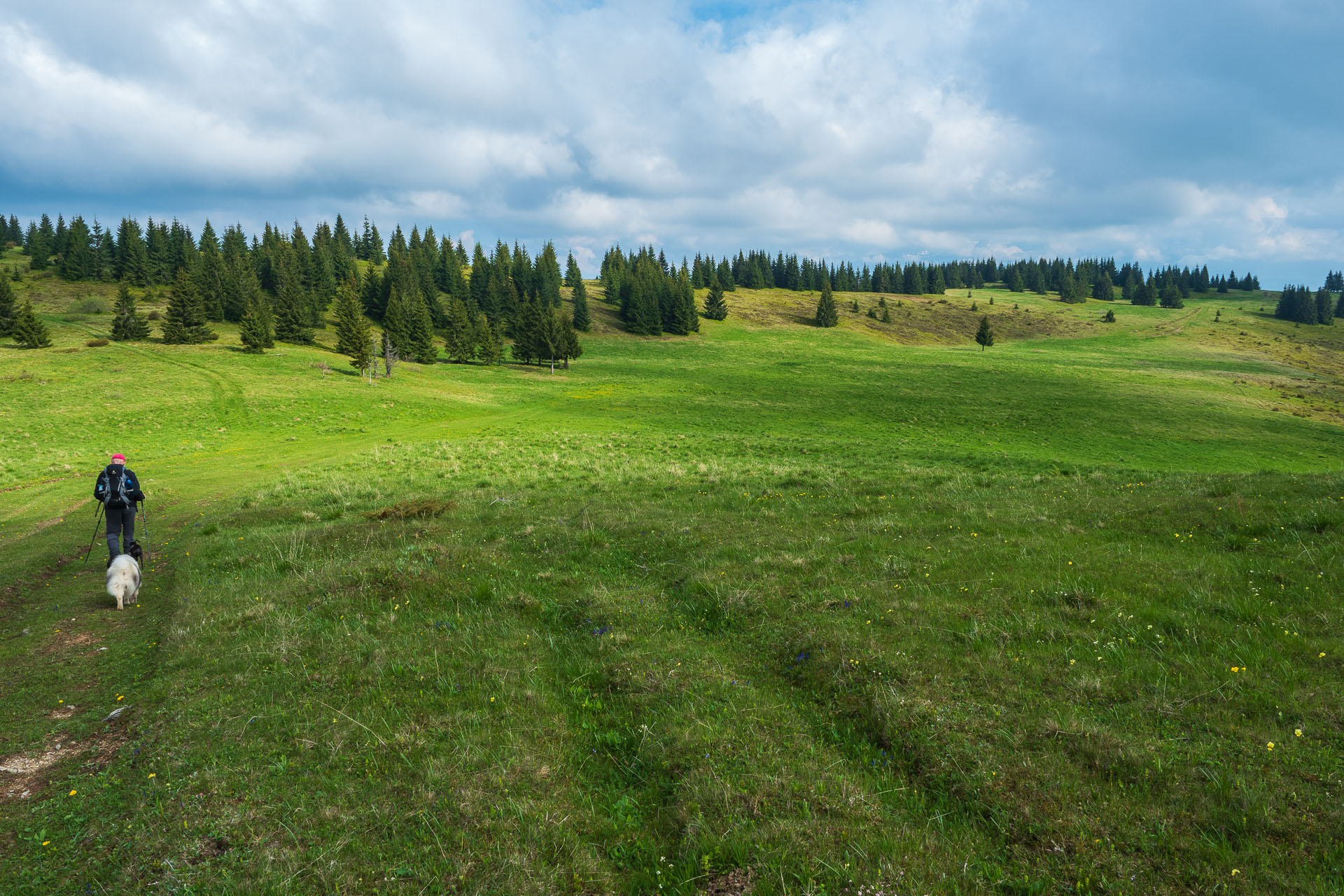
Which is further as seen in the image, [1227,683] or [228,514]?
[228,514]

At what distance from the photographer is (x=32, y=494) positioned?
954 inches

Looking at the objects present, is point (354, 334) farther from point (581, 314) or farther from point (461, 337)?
point (581, 314)

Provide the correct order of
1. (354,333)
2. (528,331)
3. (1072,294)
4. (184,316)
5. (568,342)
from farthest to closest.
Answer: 1. (1072,294)
2. (528,331)
3. (568,342)
4. (184,316)
5. (354,333)

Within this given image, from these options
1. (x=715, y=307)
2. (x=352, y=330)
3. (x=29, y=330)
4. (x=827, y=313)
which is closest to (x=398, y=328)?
(x=352, y=330)

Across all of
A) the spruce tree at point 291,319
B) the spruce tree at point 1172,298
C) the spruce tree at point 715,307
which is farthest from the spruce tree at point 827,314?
the spruce tree at point 1172,298

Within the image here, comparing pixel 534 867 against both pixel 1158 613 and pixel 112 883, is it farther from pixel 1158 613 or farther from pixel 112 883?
pixel 1158 613

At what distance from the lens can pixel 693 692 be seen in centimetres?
746

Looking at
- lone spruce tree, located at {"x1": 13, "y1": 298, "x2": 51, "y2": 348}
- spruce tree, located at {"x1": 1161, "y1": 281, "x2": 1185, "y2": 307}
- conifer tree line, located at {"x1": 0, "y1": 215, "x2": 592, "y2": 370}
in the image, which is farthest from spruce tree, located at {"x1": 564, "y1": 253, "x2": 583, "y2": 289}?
spruce tree, located at {"x1": 1161, "y1": 281, "x2": 1185, "y2": 307}

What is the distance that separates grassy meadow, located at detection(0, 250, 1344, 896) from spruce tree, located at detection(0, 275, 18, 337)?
3506 inches

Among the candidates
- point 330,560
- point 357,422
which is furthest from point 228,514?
point 357,422

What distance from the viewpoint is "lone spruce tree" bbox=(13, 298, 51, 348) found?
227 feet

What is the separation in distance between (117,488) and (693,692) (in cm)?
1598

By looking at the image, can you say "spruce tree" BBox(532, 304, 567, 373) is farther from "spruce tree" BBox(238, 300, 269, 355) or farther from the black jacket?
the black jacket

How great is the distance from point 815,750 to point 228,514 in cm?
2130
